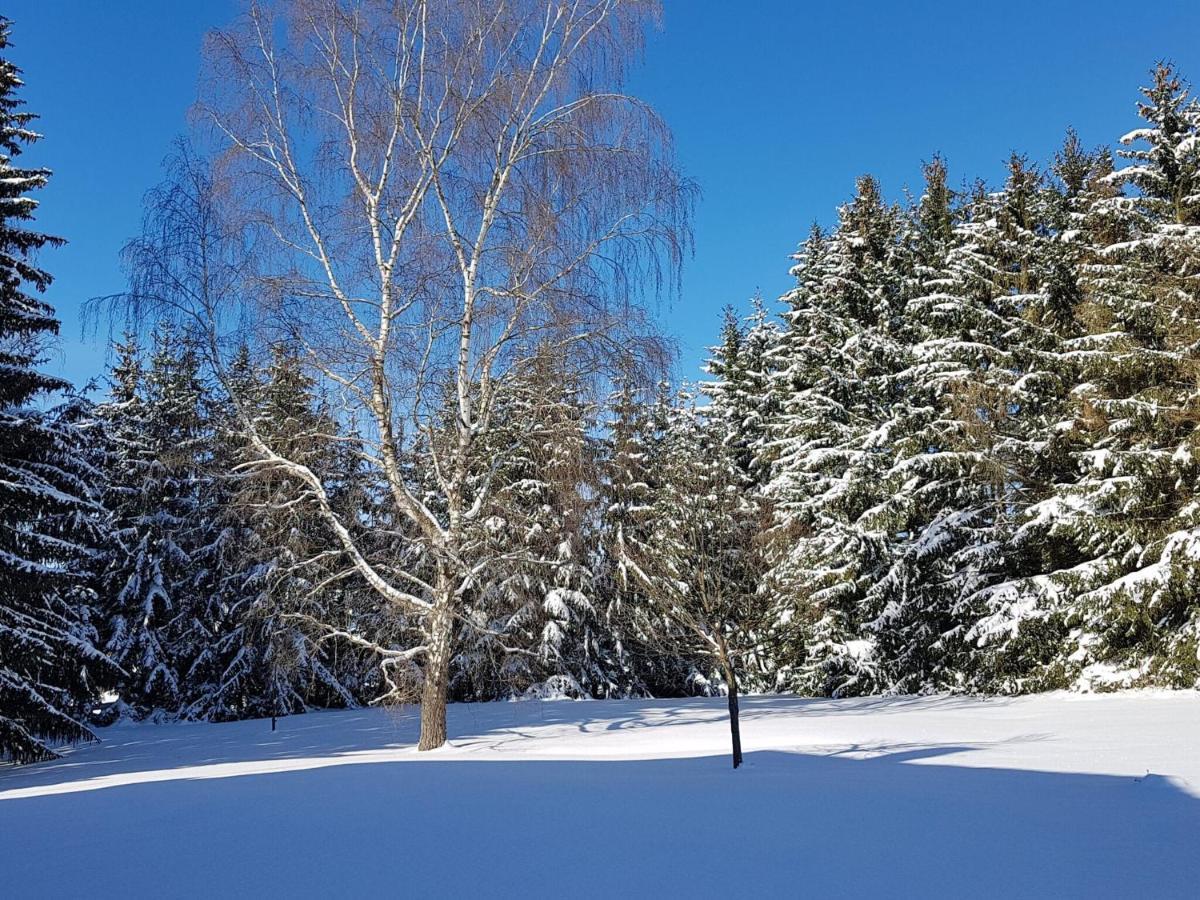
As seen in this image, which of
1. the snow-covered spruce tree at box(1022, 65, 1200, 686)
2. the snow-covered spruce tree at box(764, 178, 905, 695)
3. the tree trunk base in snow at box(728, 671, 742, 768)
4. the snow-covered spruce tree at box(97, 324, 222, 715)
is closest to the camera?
the tree trunk base in snow at box(728, 671, 742, 768)

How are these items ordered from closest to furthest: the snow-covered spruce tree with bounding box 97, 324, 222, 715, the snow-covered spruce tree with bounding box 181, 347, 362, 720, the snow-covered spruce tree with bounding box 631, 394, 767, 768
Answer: the snow-covered spruce tree with bounding box 631, 394, 767, 768 → the snow-covered spruce tree with bounding box 181, 347, 362, 720 → the snow-covered spruce tree with bounding box 97, 324, 222, 715

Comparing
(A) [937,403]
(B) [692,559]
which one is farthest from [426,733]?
(A) [937,403]

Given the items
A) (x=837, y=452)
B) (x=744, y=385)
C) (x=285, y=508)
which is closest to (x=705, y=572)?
(x=285, y=508)

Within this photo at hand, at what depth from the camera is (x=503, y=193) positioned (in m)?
11.1

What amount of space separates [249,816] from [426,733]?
16.5 feet

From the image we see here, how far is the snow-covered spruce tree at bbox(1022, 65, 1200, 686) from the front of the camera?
46.4 ft

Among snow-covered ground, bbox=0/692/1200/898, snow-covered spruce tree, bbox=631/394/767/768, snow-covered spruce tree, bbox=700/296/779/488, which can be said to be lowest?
snow-covered ground, bbox=0/692/1200/898

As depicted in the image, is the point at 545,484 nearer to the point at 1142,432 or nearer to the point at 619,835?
the point at 619,835

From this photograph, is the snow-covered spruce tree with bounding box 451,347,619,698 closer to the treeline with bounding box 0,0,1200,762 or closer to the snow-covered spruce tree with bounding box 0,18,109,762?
the treeline with bounding box 0,0,1200,762

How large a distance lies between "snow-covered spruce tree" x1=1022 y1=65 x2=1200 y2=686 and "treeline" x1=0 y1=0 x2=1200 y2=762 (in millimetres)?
65

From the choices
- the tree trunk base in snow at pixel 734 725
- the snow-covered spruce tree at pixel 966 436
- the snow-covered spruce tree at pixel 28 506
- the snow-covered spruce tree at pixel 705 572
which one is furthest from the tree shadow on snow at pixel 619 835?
the snow-covered spruce tree at pixel 966 436

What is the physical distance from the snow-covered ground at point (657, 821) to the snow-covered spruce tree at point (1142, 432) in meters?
3.48

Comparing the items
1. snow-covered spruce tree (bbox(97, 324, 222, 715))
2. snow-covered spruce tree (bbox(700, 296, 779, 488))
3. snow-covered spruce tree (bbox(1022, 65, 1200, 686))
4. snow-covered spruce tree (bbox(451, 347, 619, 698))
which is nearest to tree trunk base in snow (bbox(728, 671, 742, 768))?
snow-covered spruce tree (bbox(451, 347, 619, 698))

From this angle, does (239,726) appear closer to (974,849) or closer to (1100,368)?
(974,849)
